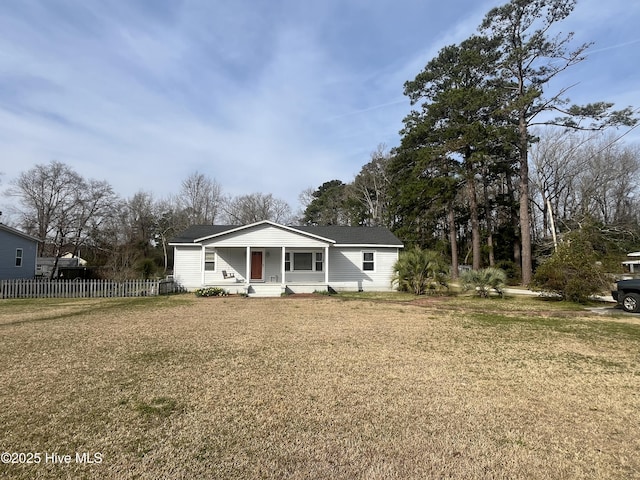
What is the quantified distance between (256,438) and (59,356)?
4849mm

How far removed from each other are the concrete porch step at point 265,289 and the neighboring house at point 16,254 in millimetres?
16212

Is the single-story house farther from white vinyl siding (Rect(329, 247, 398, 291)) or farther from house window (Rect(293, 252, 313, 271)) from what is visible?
house window (Rect(293, 252, 313, 271))

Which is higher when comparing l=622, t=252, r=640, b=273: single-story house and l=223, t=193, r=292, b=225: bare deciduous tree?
l=223, t=193, r=292, b=225: bare deciduous tree

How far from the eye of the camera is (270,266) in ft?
68.7

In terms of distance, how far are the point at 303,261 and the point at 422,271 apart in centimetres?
694

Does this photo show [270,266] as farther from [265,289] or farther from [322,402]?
[322,402]

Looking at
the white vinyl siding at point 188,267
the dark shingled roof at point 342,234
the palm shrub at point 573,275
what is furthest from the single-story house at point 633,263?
the white vinyl siding at point 188,267

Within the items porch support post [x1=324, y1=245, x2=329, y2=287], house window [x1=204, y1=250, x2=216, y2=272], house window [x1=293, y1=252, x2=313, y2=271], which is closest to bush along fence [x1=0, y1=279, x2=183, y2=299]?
house window [x1=204, y1=250, x2=216, y2=272]

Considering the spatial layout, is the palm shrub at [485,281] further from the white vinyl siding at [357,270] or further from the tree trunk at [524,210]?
the tree trunk at [524,210]

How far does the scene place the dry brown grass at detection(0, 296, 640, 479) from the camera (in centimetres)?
304

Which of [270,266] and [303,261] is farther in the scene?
[303,261]

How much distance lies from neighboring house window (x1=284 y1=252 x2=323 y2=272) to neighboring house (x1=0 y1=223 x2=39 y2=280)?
1772 centimetres

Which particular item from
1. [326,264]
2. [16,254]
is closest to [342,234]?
[326,264]

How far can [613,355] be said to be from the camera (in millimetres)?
6676
